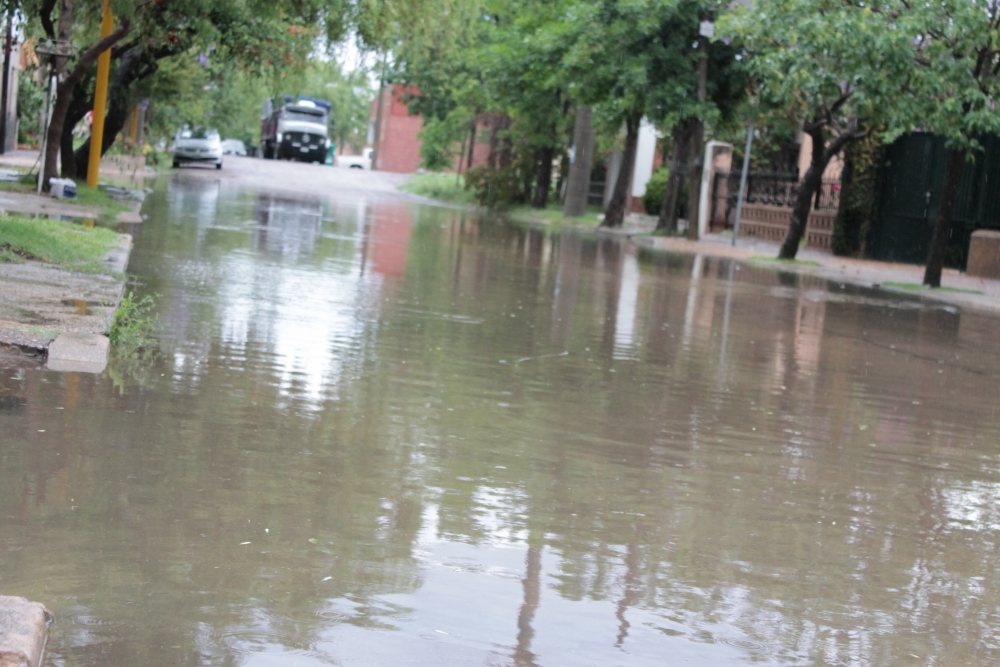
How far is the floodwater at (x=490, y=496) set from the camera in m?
4.16

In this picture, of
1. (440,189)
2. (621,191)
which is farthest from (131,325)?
(440,189)

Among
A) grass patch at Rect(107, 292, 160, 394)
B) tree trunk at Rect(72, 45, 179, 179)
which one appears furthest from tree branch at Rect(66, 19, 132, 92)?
grass patch at Rect(107, 292, 160, 394)

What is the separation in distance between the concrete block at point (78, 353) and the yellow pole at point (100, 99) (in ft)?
44.4

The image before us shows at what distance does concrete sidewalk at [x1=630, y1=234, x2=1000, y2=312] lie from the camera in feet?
68.1

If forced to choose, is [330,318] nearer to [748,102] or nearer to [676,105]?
[676,105]

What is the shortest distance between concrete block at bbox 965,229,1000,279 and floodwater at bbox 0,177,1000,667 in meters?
14.1

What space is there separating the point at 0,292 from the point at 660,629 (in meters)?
6.74

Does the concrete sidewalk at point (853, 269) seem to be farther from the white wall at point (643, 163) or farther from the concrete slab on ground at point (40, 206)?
the concrete slab on ground at point (40, 206)

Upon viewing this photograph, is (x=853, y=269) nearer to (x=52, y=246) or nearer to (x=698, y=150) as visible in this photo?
(x=698, y=150)

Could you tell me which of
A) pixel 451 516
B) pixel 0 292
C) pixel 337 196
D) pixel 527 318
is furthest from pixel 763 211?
pixel 451 516

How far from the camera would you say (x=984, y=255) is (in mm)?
25156

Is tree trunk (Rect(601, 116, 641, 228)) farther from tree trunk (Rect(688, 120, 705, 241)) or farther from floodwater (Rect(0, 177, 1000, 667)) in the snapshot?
floodwater (Rect(0, 177, 1000, 667))

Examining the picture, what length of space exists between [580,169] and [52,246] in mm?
30868

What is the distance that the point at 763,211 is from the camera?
1421 inches
